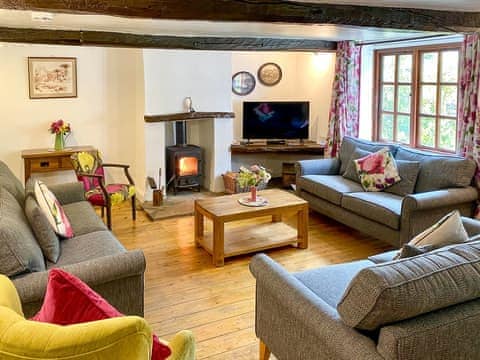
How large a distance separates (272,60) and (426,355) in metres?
5.97

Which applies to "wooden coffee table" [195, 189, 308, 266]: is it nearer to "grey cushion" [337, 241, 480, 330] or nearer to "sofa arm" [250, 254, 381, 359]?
"sofa arm" [250, 254, 381, 359]

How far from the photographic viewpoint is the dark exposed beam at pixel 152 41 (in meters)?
5.00

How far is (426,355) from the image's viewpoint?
189 cm

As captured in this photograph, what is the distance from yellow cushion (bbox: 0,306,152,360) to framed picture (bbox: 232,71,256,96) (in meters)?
6.02

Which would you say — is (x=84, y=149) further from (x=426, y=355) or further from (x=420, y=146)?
(x=426, y=355)

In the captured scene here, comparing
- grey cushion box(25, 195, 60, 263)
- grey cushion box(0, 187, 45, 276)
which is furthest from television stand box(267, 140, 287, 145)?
grey cushion box(0, 187, 45, 276)

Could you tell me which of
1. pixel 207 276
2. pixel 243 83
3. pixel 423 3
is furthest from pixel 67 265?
pixel 243 83

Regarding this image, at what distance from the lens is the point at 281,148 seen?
6.84 metres

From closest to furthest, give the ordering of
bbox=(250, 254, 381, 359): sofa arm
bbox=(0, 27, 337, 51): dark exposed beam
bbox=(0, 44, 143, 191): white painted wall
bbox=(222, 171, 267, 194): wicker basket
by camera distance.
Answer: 1. bbox=(250, 254, 381, 359): sofa arm
2. bbox=(0, 27, 337, 51): dark exposed beam
3. bbox=(0, 44, 143, 191): white painted wall
4. bbox=(222, 171, 267, 194): wicker basket

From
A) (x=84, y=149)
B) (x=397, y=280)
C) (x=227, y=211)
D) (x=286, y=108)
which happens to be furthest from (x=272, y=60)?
(x=397, y=280)

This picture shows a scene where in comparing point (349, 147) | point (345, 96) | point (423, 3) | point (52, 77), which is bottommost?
point (349, 147)

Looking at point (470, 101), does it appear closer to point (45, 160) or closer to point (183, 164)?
point (183, 164)

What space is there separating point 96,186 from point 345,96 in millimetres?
3330

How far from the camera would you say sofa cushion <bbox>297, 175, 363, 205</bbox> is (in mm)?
5008
